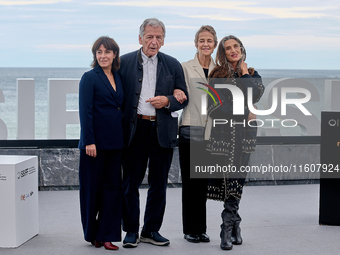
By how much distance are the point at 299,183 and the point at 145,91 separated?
3.27m

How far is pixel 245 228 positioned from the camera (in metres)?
4.35

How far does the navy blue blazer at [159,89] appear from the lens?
3.66m

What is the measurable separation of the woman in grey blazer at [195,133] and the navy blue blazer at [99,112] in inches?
19.6

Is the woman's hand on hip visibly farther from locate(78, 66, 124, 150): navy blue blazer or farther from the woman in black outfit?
the woman in black outfit

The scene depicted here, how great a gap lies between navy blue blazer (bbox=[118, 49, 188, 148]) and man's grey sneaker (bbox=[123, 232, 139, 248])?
0.65 metres

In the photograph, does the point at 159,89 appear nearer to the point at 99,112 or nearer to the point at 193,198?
the point at 99,112

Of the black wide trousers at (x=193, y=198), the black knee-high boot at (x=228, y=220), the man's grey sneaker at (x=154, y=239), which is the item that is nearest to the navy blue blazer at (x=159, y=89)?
the black wide trousers at (x=193, y=198)

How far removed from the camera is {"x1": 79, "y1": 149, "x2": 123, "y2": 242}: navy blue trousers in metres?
3.64

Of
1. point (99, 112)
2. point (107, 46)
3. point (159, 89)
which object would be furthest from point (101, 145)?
point (107, 46)

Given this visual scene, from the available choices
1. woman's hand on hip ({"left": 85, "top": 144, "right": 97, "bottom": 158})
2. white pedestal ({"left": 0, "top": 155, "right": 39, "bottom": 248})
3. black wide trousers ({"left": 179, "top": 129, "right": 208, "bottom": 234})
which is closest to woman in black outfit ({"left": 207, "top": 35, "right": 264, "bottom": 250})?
black wide trousers ({"left": 179, "top": 129, "right": 208, "bottom": 234})

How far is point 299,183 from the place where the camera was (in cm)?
635

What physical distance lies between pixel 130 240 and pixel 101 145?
2.34 ft

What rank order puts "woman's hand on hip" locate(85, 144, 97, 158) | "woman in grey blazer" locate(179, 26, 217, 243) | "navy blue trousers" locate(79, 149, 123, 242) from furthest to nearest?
"woman in grey blazer" locate(179, 26, 217, 243) < "navy blue trousers" locate(79, 149, 123, 242) < "woman's hand on hip" locate(85, 144, 97, 158)

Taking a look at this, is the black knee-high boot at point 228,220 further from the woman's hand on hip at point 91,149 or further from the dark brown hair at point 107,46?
the dark brown hair at point 107,46
